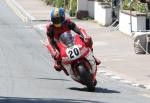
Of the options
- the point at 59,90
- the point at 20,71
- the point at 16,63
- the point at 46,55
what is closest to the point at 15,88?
the point at 59,90

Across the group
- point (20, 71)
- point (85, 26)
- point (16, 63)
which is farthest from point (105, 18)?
point (20, 71)

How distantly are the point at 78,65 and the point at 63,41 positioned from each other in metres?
0.73

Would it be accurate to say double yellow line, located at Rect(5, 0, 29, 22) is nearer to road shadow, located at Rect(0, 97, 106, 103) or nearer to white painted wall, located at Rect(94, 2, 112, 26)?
white painted wall, located at Rect(94, 2, 112, 26)

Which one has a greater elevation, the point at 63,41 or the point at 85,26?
the point at 63,41

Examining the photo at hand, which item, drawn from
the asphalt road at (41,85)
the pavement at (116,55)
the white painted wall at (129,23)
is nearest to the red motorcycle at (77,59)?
the asphalt road at (41,85)

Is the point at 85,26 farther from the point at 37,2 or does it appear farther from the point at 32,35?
the point at 37,2

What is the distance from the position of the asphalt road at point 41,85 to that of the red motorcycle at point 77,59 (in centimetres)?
30

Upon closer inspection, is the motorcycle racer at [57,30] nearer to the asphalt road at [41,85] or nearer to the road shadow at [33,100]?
the asphalt road at [41,85]

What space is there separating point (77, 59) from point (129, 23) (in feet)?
50.2

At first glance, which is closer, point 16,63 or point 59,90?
point 59,90

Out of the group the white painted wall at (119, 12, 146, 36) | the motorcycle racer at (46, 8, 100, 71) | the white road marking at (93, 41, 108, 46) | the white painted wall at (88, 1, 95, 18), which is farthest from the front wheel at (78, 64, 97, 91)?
the white painted wall at (88, 1, 95, 18)

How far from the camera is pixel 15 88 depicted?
15680mm

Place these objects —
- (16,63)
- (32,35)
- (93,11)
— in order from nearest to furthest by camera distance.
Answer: (16,63) → (32,35) → (93,11)

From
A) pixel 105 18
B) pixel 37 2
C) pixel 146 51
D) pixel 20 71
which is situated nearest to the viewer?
pixel 20 71
